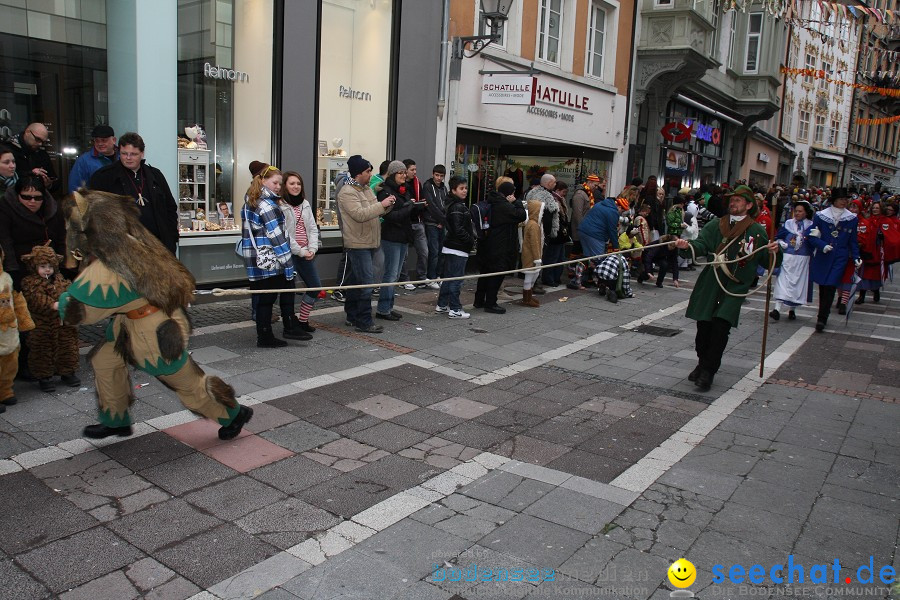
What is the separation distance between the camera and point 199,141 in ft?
31.4

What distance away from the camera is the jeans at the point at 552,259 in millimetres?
12359

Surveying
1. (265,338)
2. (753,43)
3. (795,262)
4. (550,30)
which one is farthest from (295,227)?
(753,43)

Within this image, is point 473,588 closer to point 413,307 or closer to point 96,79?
point 413,307

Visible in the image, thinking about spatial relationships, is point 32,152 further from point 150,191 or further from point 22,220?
point 22,220

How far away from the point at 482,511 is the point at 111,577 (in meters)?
1.94

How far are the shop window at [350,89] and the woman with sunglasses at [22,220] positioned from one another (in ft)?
16.2

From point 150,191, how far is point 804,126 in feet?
122

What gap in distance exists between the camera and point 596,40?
17.2m

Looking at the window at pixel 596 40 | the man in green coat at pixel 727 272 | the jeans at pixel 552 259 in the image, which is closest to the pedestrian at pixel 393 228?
the man in green coat at pixel 727 272

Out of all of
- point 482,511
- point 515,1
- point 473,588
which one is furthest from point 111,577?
point 515,1

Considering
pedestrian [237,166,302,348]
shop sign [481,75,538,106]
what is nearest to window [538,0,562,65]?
shop sign [481,75,538,106]

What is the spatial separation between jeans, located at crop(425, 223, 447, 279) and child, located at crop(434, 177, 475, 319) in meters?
1.23

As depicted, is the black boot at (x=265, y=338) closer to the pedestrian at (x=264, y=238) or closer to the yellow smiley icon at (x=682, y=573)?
the pedestrian at (x=264, y=238)

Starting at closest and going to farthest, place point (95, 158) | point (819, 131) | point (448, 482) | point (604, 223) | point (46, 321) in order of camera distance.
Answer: point (448, 482)
point (46, 321)
point (95, 158)
point (604, 223)
point (819, 131)
